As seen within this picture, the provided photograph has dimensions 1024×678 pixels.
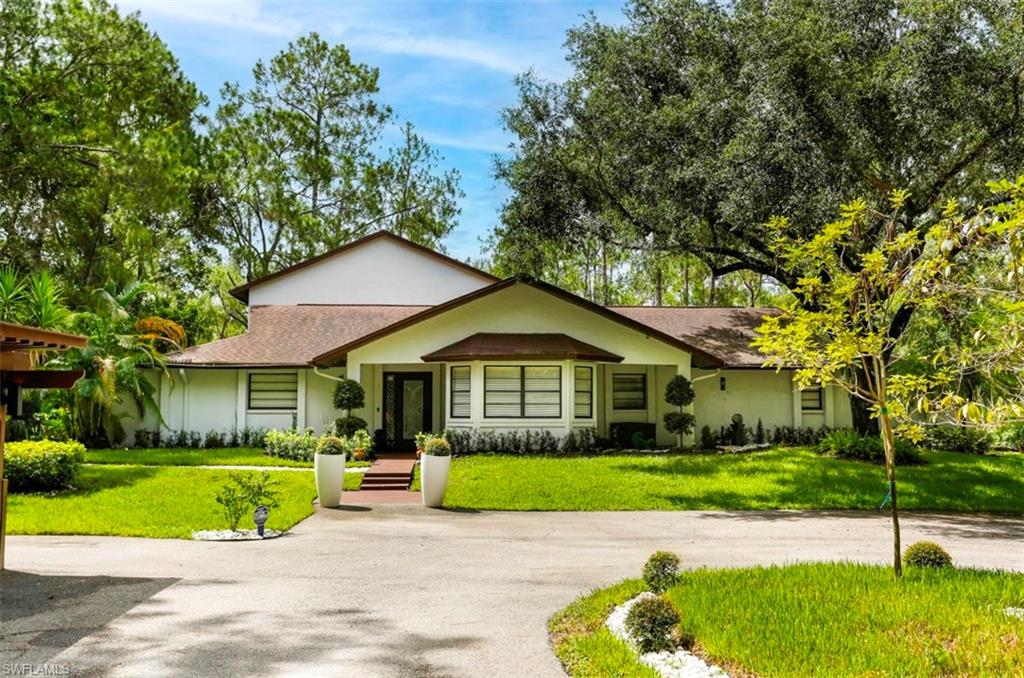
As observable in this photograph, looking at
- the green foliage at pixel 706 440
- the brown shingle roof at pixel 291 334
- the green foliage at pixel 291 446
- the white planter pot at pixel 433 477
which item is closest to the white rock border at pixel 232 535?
the white planter pot at pixel 433 477

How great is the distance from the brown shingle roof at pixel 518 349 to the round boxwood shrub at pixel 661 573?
14126 mm

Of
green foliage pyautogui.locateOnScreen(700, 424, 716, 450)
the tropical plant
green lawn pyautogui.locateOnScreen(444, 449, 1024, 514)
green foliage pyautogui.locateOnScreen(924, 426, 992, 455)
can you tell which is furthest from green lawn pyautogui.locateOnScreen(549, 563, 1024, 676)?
the tropical plant

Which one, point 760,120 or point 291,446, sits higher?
point 760,120

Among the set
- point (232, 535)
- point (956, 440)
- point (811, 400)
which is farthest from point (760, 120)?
point (232, 535)

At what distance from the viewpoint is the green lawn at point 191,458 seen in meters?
20.8

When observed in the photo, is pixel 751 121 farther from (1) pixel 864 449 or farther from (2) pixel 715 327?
(2) pixel 715 327

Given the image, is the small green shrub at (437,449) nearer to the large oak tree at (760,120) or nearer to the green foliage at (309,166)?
the large oak tree at (760,120)

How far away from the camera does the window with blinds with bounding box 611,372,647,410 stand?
2623cm

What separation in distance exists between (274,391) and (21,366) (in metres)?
16.0

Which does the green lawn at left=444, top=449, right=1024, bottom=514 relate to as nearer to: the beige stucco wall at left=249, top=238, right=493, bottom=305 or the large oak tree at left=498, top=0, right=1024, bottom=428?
the large oak tree at left=498, top=0, right=1024, bottom=428

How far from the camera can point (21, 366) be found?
9.85 metres

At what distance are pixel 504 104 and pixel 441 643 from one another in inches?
743

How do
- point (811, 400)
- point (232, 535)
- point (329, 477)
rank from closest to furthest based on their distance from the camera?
point (232, 535) → point (329, 477) → point (811, 400)

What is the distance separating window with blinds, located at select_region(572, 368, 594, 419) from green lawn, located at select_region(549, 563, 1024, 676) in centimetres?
1482
